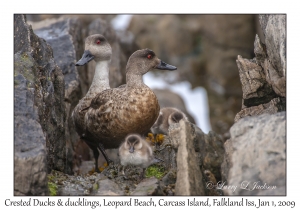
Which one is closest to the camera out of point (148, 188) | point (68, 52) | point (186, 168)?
point (186, 168)

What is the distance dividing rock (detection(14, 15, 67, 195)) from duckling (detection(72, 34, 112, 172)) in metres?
0.50

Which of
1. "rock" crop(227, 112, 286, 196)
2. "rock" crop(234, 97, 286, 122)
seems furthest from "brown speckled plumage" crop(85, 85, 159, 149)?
"rock" crop(227, 112, 286, 196)

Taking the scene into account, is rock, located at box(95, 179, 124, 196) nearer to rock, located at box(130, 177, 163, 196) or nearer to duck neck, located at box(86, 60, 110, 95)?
rock, located at box(130, 177, 163, 196)

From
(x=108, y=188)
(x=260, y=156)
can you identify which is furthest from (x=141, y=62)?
(x=260, y=156)

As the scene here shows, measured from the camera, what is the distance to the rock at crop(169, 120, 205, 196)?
5.55m

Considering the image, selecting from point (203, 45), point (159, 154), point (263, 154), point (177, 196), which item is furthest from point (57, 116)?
point (203, 45)

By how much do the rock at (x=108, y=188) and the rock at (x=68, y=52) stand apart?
8.02 ft

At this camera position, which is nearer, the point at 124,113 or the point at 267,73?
the point at 267,73

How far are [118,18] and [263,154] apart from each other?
21530 millimetres

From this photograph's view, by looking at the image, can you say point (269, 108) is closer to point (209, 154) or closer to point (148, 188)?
point (209, 154)

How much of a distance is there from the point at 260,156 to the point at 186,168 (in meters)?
0.83

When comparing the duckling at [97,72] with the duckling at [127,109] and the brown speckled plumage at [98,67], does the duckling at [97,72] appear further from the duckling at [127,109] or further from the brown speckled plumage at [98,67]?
the duckling at [127,109]

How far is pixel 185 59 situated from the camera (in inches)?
948

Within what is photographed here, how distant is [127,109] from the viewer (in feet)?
22.9
